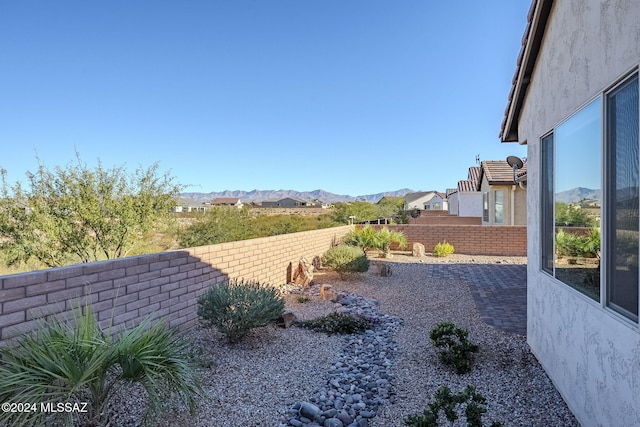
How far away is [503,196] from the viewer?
18234mm

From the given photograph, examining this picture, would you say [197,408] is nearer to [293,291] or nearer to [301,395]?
[301,395]

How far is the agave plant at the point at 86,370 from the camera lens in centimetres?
248

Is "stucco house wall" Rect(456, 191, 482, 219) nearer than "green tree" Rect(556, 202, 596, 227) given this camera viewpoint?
No

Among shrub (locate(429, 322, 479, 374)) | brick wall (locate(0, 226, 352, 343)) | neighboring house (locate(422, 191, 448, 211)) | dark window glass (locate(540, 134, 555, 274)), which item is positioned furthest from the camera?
neighboring house (locate(422, 191, 448, 211))

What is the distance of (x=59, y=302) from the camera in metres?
3.80

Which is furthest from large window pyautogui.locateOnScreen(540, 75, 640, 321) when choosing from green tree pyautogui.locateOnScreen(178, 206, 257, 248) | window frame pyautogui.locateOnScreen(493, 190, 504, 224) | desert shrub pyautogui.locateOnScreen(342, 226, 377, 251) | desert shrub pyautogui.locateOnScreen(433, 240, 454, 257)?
window frame pyautogui.locateOnScreen(493, 190, 504, 224)

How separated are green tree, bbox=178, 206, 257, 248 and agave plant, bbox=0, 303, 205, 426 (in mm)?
8392

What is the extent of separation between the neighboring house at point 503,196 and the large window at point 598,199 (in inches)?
546

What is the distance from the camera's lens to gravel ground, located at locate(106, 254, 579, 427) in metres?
3.33

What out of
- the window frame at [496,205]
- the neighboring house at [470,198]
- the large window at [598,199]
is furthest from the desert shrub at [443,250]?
the neighboring house at [470,198]

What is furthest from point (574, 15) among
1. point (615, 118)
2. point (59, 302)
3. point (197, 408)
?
point (59, 302)

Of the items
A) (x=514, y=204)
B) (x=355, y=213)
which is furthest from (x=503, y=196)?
(x=355, y=213)

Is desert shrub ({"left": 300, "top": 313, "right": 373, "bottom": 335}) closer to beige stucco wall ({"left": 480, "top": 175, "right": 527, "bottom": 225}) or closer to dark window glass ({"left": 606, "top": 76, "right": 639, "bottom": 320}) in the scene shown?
dark window glass ({"left": 606, "top": 76, "right": 639, "bottom": 320})

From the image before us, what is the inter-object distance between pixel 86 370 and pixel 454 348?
3923 mm
